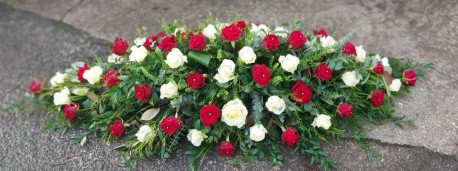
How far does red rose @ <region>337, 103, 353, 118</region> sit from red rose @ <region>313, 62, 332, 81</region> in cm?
15

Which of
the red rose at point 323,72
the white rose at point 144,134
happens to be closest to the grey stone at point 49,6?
the white rose at point 144,134

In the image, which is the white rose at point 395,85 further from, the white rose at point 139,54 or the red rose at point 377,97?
the white rose at point 139,54

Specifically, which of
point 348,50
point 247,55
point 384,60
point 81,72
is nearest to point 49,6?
point 81,72

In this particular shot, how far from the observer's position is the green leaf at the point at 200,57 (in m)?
2.38

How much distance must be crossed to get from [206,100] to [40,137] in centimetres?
100

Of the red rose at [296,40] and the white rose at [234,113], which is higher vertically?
the red rose at [296,40]

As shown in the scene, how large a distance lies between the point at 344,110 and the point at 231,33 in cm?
64

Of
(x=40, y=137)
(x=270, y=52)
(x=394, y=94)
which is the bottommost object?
(x=394, y=94)

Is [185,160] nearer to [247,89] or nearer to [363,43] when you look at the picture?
[247,89]

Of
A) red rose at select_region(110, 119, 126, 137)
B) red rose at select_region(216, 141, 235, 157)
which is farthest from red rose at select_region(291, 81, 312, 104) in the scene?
red rose at select_region(110, 119, 126, 137)

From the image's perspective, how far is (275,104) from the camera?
231 cm

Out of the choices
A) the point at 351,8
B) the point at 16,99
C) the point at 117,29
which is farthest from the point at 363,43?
the point at 16,99

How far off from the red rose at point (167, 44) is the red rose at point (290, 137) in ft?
2.21

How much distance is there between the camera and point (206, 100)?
2398 mm
